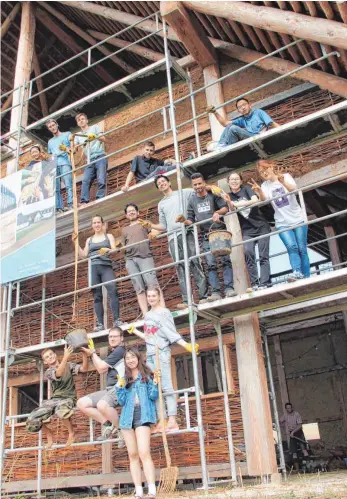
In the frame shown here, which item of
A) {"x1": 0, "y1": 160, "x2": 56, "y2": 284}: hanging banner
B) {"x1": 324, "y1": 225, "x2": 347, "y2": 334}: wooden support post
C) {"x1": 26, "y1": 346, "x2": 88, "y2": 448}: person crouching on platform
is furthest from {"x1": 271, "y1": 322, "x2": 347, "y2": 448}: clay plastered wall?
{"x1": 26, "y1": 346, "x2": 88, "y2": 448}: person crouching on platform

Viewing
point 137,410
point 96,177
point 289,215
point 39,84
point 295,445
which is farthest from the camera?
point 39,84

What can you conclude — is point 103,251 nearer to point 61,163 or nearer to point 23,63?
point 61,163

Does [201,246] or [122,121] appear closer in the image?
[201,246]

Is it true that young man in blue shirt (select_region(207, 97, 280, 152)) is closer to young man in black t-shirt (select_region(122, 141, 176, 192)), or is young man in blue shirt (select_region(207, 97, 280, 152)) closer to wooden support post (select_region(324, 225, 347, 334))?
young man in black t-shirt (select_region(122, 141, 176, 192))

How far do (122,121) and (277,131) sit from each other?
3.62m

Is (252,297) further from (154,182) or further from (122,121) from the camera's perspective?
(122,121)

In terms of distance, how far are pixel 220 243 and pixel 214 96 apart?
10.4 feet

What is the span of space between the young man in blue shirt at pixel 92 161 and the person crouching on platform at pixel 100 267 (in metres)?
0.77

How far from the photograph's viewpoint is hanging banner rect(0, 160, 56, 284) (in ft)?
25.2

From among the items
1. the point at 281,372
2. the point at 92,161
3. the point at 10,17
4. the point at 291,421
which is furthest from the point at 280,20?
the point at 281,372

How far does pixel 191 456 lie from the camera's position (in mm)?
6699

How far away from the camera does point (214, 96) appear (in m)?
8.14

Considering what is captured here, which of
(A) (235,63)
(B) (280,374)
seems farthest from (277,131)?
(B) (280,374)

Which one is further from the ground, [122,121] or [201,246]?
[122,121]
